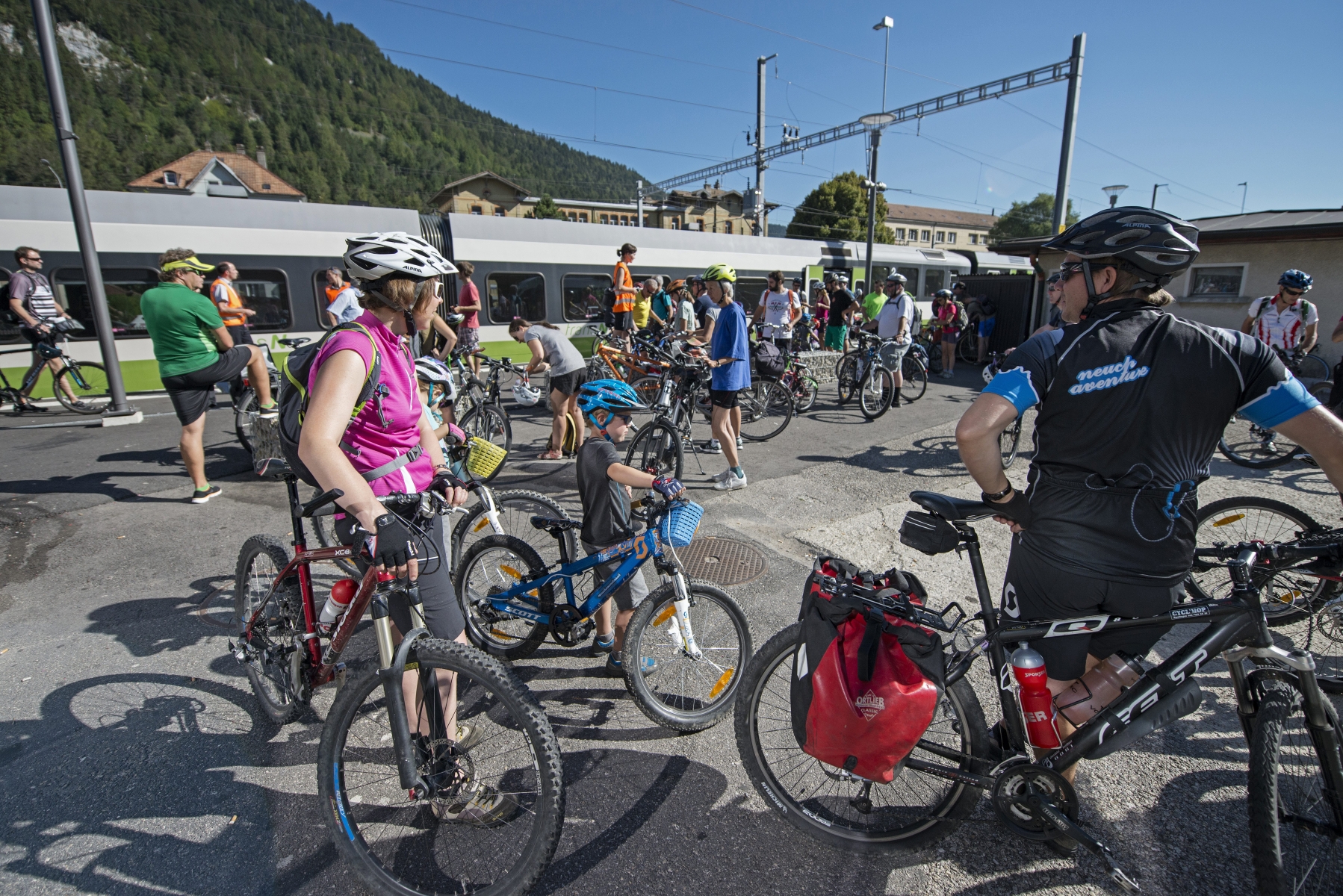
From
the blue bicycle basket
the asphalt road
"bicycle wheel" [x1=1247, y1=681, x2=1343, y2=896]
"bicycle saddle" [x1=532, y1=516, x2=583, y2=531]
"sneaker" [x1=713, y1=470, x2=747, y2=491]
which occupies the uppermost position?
the blue bicycle basket

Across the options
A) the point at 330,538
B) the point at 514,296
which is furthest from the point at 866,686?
the point at 514,296

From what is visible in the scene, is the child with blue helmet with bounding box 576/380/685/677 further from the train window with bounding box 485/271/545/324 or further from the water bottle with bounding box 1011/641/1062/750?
the train window with bounding box 485/271/545/324

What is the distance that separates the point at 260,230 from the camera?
10.9 metres

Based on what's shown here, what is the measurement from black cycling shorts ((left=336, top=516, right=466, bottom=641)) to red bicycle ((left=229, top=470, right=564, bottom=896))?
2cm

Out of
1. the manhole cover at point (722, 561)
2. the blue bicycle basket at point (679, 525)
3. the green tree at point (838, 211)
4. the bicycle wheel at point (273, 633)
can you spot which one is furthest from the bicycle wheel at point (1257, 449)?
the green tree at point (838, 211)

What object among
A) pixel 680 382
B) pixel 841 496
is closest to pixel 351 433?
pixel 841 496

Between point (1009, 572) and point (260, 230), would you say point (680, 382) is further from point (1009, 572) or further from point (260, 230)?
point (260, 230)

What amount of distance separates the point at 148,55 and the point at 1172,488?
153 metres

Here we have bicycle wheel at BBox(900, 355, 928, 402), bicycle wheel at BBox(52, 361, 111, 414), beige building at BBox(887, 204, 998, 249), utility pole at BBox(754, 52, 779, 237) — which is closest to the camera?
bicycle wheel at BBox(52, 361, 111, 414)

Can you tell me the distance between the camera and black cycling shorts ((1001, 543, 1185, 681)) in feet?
6.31

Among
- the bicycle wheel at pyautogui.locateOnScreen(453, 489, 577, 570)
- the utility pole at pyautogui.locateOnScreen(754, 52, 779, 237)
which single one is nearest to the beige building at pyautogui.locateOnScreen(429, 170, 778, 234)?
the utility pole at pyautogui.locateOnScreen(754, 52, 779, 237)

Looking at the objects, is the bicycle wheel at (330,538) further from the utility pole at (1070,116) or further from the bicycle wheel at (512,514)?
the utility pole at (1070,116)

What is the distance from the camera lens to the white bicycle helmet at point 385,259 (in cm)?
217

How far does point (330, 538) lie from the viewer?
15.7ft
